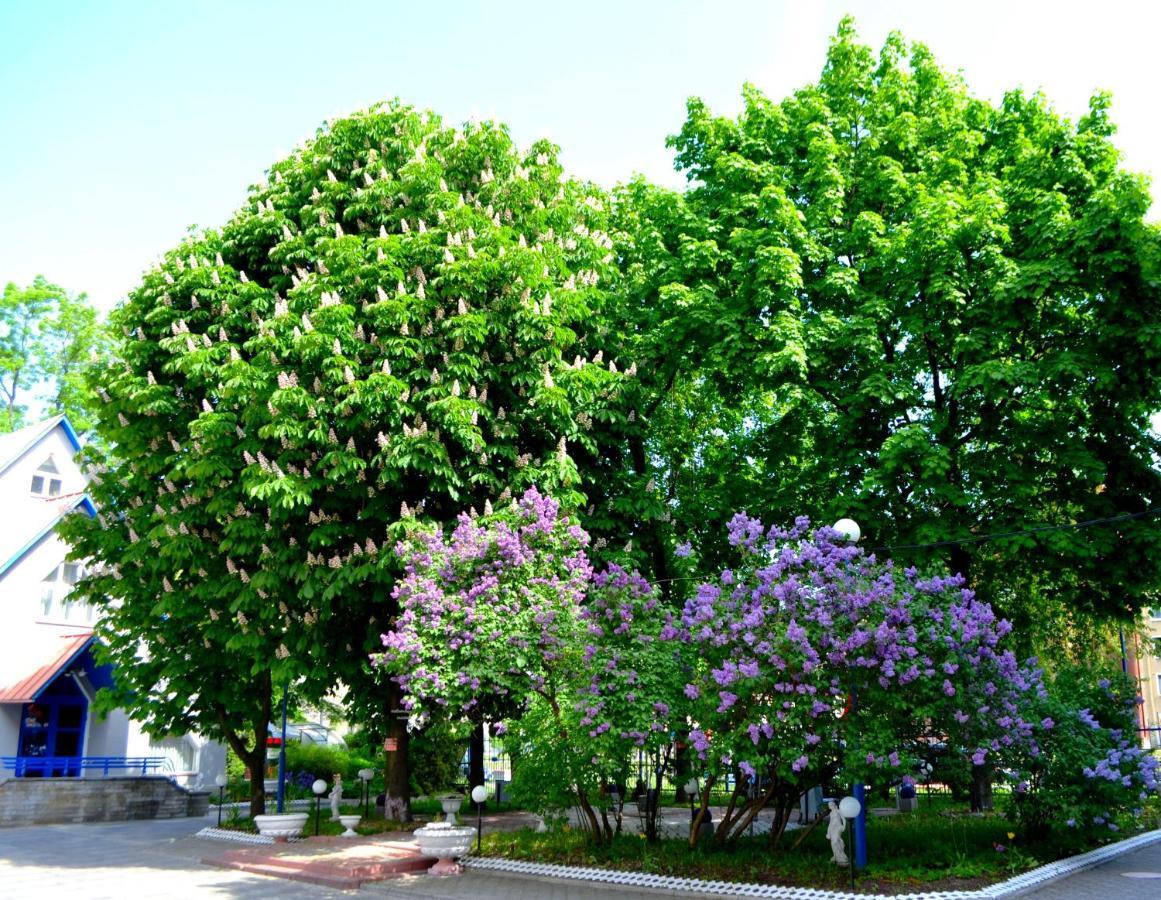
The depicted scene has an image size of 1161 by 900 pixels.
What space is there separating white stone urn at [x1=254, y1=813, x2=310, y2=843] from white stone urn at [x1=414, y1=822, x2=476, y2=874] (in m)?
4.70

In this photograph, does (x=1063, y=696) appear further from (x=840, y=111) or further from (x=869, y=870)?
(x=840, y=111)

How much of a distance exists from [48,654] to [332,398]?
17.1 meters

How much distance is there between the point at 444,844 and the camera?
15.6 meters

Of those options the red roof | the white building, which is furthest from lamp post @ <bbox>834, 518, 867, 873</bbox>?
the red roof

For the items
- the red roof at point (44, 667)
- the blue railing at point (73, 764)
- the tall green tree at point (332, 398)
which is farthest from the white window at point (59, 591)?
the tall green tree at point (332, 398)

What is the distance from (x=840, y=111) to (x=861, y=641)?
13.7 metres

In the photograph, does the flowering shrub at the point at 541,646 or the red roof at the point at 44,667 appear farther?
the red roof at the point at 44,667

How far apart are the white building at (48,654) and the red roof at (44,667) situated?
4 centimetres

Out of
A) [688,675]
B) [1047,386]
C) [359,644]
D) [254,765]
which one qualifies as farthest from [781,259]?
[254,765]

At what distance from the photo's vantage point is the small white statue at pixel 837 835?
42.5ft

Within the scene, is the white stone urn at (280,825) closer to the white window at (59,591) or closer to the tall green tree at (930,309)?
the tall green tree at (930,309)

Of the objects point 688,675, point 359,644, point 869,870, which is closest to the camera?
point 869,870

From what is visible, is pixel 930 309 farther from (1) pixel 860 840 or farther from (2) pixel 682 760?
(1) pixel 860 840

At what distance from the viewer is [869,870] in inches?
492
